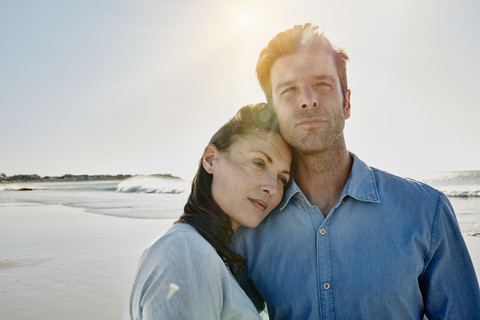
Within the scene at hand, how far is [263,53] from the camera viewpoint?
9.18 feet

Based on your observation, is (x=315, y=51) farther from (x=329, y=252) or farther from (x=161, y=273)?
(x=161, y=273)

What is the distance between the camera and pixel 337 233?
2.18 m

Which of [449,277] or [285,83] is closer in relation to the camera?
[449,277]

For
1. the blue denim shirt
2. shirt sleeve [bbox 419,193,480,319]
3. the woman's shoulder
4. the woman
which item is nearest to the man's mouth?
the woman

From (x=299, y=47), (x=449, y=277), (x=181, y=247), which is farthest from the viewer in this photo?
(x=299, y=47)

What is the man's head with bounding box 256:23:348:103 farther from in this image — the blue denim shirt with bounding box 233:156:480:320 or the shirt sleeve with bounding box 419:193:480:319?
the shirt sleeve with bounding box 419:193:480:319

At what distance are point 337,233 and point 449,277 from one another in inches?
26.5

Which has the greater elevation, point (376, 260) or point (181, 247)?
point (181, 247)

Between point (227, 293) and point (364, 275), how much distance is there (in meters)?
0.86

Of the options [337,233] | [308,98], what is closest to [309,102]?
[308,98]

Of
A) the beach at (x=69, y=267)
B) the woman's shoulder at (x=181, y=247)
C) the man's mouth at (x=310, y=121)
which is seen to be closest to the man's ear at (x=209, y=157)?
the man's mouth at (x=310, y=121)

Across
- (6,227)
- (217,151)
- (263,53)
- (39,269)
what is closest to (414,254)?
(217,151)

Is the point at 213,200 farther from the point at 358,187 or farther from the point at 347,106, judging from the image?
the point at 347,106

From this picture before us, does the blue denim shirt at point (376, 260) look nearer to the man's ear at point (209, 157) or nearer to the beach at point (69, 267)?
the man's ear at point (209, 157)
